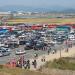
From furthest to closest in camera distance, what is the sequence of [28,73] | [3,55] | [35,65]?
[3,55]
[35,65]
[28,73]

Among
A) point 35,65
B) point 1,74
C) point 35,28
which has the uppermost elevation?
point 1,74

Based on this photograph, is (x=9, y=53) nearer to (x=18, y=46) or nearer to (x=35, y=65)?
(x=18, y=46)

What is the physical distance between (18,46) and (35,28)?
38335mm

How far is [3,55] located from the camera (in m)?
51.9

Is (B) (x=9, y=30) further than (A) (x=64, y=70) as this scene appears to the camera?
Yes

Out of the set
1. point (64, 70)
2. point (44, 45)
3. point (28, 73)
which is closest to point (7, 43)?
point (44, 45)

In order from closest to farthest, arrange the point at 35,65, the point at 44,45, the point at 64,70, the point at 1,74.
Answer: the point at 1,74 < the point at 64,70 < the point at 35,65 < the point at 44,45

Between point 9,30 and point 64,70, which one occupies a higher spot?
point 64,70

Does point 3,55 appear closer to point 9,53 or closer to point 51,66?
point 9,53

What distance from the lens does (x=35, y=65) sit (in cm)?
3825

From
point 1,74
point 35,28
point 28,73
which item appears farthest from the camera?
point 35,28

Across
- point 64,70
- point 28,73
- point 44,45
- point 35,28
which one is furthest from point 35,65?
point 35,28

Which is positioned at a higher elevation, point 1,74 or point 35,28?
point 1,74

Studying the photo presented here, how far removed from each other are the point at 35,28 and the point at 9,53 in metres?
49.8
